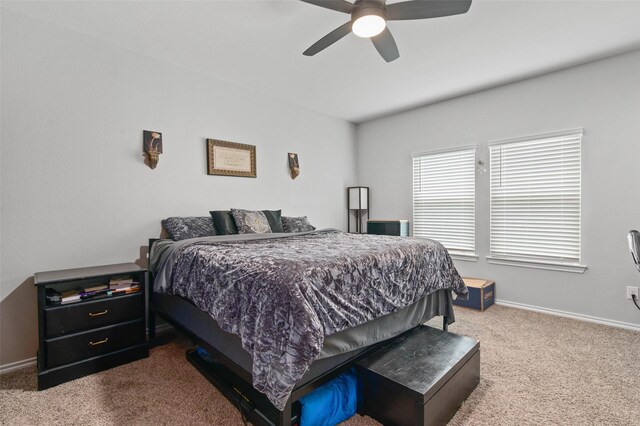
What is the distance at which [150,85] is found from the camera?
2.92m

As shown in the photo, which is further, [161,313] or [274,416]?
[161,313]

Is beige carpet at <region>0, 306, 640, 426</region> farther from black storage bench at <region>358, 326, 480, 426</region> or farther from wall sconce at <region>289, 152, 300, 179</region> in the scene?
wall sconce at <region>289, 152, 300, 179</region>

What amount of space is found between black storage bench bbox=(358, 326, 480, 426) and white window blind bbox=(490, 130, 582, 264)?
6.93ft

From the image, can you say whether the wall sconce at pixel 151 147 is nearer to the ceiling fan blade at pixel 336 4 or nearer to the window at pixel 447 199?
the ceiling fan blade at pixel 336 4

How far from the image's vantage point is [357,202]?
4926 millimetres

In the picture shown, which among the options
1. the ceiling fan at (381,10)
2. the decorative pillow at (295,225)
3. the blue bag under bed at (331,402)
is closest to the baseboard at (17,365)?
the blue bag under bed at (331,402)

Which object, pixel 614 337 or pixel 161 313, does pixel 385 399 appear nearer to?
pixel 161 313

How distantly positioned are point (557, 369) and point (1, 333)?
400cm

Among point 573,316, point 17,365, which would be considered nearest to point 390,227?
point 573,316

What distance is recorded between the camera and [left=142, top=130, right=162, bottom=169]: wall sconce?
9.38ft

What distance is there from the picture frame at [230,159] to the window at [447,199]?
2.38m

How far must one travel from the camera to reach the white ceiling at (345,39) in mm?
2248

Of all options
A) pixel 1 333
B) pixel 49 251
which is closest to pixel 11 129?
pixel 49 251

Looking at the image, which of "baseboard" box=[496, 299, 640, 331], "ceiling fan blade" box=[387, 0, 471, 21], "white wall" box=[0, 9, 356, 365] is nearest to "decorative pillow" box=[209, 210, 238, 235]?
"white wall" box=[0, 9, 356, 365]
